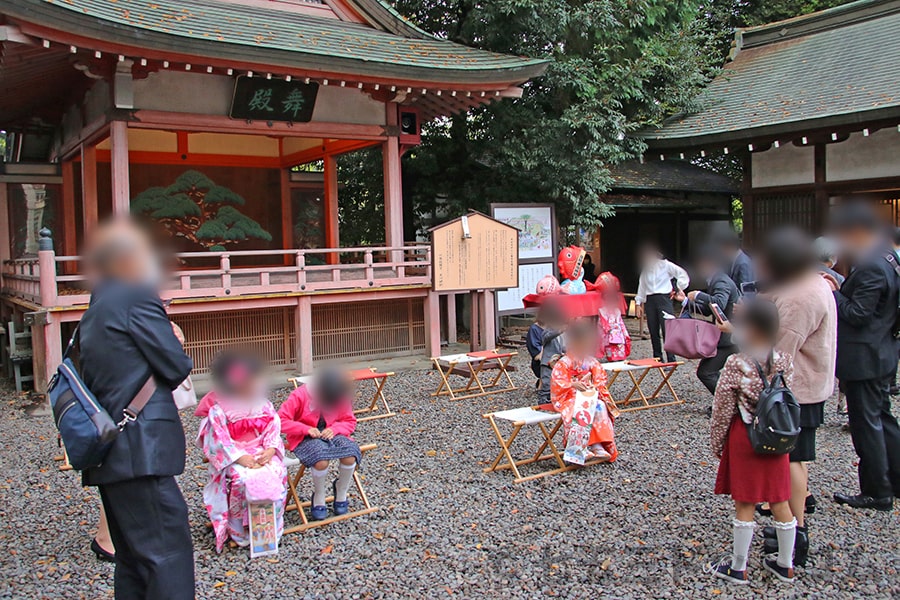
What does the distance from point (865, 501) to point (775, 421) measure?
74.7 inches

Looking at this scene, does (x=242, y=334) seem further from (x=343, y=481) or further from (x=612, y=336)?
(x=343, y=481)

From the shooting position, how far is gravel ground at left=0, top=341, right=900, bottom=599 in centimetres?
391

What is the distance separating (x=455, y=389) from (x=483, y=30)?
706 centimetres

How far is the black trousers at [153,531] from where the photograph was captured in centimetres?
290

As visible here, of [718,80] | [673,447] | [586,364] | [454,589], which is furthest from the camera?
[718,80]

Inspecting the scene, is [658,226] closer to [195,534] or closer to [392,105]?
[392,105]

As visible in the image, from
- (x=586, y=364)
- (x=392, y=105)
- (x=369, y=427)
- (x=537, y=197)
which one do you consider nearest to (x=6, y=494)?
(x=369, y=427)

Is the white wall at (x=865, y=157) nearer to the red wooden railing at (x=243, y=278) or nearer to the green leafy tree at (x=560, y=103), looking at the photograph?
the green leafy tree at (x=560, y=103)

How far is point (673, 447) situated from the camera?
6.48 meters

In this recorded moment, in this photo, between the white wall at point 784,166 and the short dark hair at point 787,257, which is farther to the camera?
the white wall at point 784,166

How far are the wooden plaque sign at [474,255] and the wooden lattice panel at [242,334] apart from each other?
7.43ft

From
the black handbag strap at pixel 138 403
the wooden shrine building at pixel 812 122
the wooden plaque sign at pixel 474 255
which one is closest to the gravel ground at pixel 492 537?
the black handbag strap at pixel 138 403

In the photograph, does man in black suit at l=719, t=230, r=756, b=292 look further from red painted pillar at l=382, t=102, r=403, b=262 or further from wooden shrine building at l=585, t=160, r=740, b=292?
wooden shrine building at l=585, t=160, r=740, b=292

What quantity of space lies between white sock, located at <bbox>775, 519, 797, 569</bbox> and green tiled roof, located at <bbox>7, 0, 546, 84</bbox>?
753 cm
